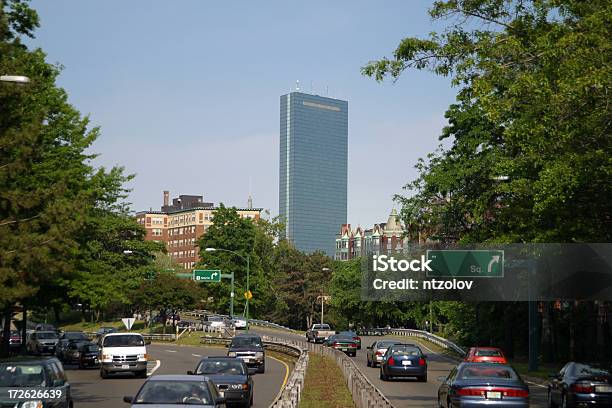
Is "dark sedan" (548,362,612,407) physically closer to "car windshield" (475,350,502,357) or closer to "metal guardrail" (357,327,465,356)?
"car windshield" (475,350,502,357)

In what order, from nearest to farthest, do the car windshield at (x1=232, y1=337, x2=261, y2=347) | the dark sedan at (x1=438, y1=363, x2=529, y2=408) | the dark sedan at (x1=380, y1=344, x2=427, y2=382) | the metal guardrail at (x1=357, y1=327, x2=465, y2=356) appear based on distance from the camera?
the dark sedan at (x1=438, y1=363, x2=529, y2=408), the dark sedan at (x1=380, y1=344, x2=427, y2=382), the car windshield at (x1=232, y1=337, x2=261, y2=347), the metal guardrail at (x1=357, y1=327, x2=465, y2=356)

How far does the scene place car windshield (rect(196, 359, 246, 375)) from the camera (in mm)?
28328

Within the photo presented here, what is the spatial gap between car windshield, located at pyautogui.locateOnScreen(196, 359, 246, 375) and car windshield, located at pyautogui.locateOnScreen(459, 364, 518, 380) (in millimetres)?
7575

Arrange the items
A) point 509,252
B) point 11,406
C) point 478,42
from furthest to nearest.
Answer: point 509,252, point 478,42, point 11,406

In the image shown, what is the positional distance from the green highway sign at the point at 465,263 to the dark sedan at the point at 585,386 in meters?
23.4

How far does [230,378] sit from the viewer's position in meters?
27.4

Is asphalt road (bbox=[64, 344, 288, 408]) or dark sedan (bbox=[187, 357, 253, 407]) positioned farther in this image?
asphalt road (bbox=[64, 344, 288, 408])

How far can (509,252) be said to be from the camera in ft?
157

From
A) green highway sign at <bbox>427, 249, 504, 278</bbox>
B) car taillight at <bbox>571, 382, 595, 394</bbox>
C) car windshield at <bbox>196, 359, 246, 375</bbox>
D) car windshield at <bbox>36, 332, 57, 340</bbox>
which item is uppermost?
green highway sign at <bbox>427, 249, 504, 278</bbox>

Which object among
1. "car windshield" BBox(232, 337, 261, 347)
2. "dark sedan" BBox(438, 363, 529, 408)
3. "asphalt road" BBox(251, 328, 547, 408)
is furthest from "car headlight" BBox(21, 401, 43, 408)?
"car windshield" BBox(232, 337, 261, 347)

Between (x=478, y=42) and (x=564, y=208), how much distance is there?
744 centimetres

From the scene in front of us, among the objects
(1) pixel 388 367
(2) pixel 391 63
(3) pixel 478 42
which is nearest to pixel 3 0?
(2) pixel 391 63

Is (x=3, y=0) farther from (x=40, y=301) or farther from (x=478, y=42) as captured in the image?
(x=40, y=301)

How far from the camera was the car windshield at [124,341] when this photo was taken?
1639 inches
